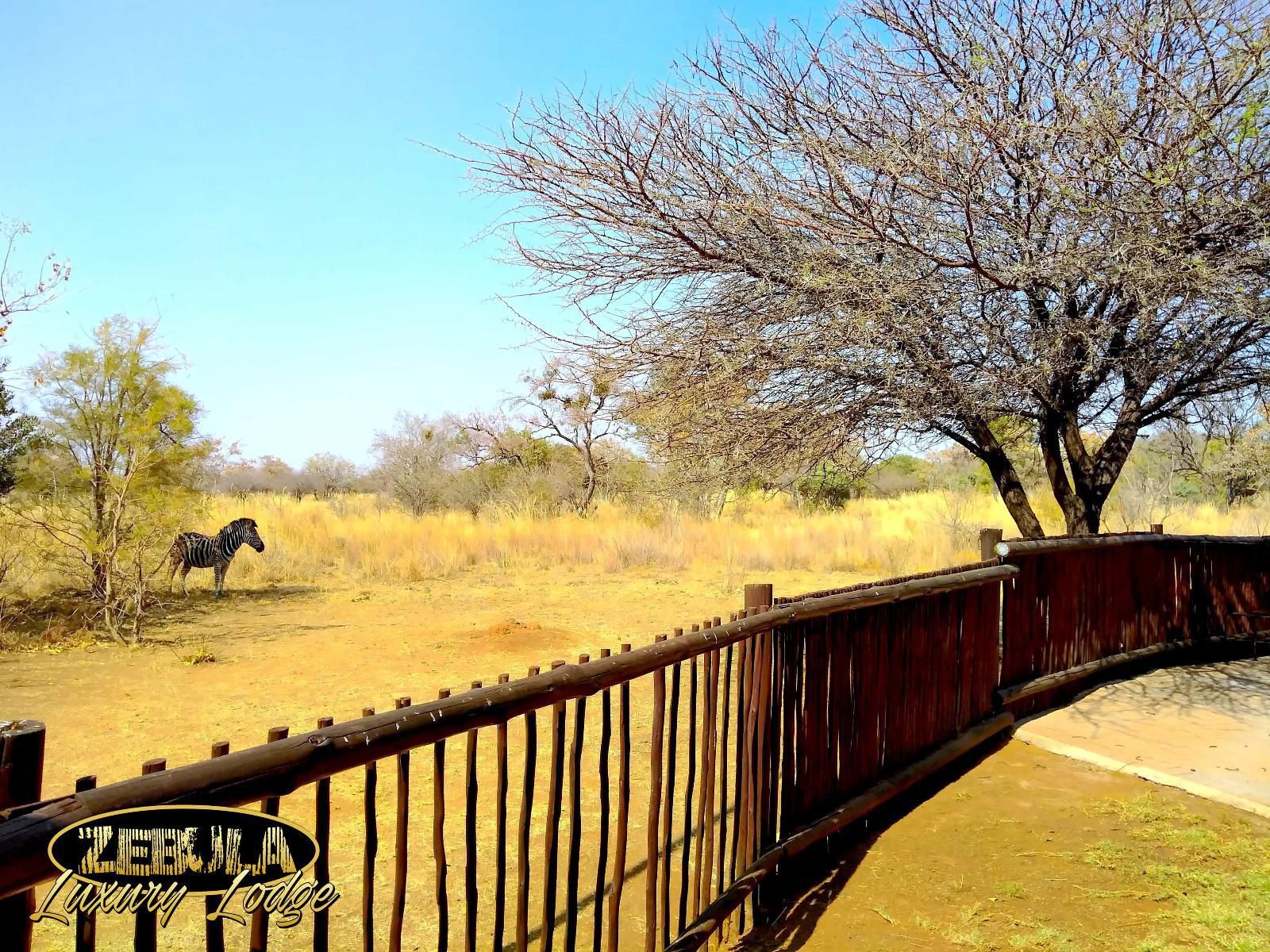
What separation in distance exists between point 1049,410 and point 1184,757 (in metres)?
2.76

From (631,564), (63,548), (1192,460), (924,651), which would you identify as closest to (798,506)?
(631,564)

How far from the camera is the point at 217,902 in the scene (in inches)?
65.7

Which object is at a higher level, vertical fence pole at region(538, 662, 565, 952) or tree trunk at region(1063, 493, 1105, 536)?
tree trunk at region(1063, 493, 1105, 536)

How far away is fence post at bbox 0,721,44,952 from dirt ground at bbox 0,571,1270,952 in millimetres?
2768

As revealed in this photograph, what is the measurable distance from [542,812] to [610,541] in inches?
530

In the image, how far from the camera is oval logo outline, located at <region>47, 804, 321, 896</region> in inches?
58.1

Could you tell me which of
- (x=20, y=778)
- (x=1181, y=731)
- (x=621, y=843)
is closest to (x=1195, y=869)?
(x=1181, y=731)

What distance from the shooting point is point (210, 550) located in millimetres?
14164

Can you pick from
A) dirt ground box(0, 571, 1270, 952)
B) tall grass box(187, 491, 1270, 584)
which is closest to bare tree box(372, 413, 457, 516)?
tall grass box(187, 491, 1270, 584)

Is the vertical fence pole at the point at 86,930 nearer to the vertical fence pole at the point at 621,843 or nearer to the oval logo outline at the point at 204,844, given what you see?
the oval logo outline at the point at 204,844

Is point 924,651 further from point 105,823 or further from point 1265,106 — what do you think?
point 105,823

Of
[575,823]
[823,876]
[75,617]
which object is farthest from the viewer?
[75,617]

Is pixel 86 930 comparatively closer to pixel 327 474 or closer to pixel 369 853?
pixel 369 853

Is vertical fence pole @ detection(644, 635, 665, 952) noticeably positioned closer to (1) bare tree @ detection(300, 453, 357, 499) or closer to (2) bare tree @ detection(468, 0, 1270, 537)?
(2) bare tree @ detection(468, 0, 1270, 537)
